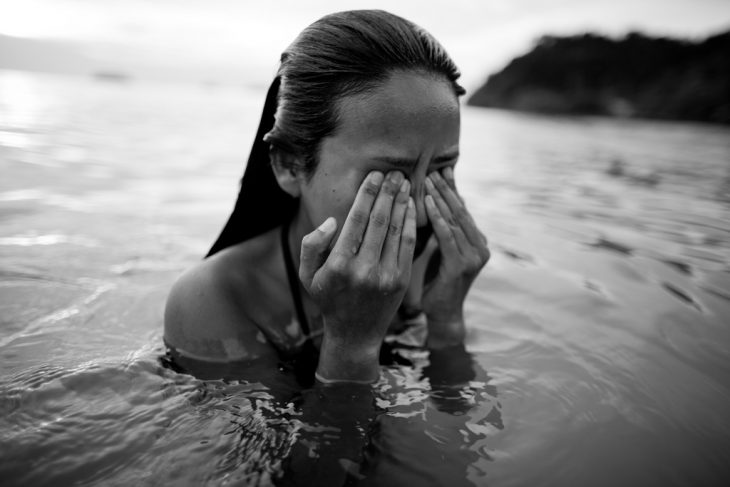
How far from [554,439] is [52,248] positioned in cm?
404

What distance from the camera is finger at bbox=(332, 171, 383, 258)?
187 centimetres

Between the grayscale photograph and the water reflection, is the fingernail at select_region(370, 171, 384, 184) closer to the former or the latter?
the grayscale photograph

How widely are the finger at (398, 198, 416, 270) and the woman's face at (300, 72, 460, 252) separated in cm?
13

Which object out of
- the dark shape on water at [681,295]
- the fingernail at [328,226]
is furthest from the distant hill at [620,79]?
the fingernail at [328,226]

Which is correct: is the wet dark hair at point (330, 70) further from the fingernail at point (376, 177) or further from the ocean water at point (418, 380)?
the ocean water at point (418, 380)

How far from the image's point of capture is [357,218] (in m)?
1.88

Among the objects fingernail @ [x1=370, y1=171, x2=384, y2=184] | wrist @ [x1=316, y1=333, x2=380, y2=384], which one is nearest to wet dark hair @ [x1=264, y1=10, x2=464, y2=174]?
fingernail @ [x1=370, y1=171, x2=384, y2=184]

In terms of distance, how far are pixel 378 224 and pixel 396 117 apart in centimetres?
45

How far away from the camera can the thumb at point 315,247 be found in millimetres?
1872

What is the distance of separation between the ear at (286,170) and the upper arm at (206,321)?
53 cm

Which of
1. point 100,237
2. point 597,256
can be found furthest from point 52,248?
point 597,256

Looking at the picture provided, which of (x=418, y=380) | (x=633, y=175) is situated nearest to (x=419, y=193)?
(x=418, y=380)

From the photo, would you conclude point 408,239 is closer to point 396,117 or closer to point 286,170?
point 396,117

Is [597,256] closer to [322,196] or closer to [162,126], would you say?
[322,196]
